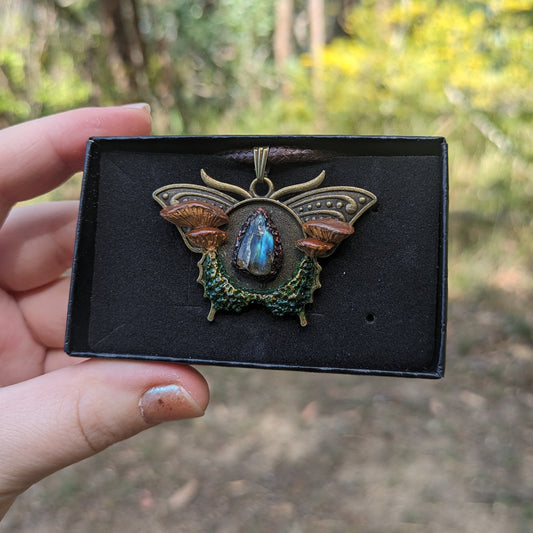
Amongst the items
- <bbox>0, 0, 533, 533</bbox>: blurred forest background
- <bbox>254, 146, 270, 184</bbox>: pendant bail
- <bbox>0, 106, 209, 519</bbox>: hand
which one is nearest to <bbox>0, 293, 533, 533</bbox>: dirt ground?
<bbox>0, 0, 533, 533</bbox>: blurred forest background

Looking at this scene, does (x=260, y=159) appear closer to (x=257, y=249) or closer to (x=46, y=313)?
(x=257, y=249)

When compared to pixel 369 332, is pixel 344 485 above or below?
below

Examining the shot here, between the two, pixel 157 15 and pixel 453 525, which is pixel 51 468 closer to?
pixel 453 525

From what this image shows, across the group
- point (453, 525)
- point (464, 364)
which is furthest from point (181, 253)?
point (464, 364)

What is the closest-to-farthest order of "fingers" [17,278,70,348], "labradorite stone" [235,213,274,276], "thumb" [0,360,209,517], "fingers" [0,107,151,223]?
1. "thumb" [0,360,209,517]
2. "labradorite stone" [235,213,274,276]
3. "fingers" [0,107,151,223]
4. "fingers" [17,278,70,348]

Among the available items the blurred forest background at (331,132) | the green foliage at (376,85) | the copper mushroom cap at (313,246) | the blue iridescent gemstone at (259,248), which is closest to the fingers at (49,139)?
the blue iridescent gemstone at (259,248)

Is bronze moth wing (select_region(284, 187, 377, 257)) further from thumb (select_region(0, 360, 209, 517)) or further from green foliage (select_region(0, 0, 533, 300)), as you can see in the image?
green foliage (select_region(0, 0, 533, 300))

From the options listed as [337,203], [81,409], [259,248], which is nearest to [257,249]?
[259,248]
